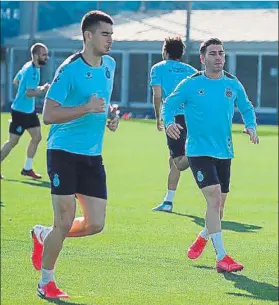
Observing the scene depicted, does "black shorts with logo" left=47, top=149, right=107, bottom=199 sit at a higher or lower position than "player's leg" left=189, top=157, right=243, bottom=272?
higher

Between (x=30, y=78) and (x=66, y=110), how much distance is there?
9425 millimetres

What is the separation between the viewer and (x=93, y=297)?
844cm

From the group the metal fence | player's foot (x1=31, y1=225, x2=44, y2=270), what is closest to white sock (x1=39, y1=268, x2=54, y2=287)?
player's foot (x1=31, y1=225, x2=44, y2=270)

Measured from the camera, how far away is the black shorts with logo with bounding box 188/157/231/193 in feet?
32.0

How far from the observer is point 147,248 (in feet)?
35.7

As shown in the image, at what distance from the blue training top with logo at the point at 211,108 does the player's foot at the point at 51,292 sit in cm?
199

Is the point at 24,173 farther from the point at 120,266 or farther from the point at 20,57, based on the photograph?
the point at 20,57

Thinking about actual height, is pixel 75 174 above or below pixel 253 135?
below

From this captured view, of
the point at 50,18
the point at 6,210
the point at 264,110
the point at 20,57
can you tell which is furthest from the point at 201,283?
the point at 50,18

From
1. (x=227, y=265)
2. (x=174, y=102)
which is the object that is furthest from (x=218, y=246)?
(x=174, y=102)

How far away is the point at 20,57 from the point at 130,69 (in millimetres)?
5111

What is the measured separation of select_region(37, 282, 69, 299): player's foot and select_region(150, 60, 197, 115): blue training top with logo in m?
4.70

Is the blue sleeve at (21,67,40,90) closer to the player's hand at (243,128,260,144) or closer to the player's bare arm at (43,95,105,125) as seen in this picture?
the player's hand at (243,128,260,144)

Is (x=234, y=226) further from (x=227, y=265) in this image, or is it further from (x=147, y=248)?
(x=227, y=265)
